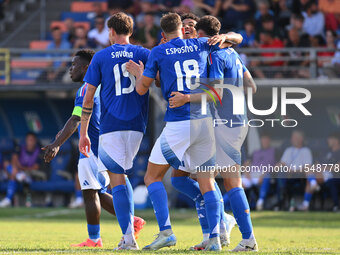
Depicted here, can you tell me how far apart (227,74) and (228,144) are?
728 mm

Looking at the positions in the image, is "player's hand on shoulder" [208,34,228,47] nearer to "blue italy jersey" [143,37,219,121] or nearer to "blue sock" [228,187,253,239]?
"blue italy jersey" [143,37,219,121]

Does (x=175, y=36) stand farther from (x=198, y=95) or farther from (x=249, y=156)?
(x=249, y=156)

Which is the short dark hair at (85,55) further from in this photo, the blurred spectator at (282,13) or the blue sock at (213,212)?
the blurred spectator at (282,13)

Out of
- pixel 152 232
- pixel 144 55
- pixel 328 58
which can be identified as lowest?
pixel 152 232

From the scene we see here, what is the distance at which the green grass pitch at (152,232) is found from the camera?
8016 mm

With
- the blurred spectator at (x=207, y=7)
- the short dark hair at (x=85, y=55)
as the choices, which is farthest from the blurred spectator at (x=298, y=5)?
the short dark hair at (x=85, y=55)

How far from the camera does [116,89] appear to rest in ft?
25.6

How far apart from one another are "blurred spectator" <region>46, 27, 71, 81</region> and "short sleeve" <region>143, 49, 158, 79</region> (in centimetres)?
1149

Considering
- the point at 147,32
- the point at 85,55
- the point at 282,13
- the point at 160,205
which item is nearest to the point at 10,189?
the point at 147,32

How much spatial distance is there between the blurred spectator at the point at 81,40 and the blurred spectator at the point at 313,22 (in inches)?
206

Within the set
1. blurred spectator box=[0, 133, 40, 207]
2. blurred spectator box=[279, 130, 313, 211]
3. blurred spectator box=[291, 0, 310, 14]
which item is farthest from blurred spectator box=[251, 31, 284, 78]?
blurred spectator box=[0, 133, 40, 207]

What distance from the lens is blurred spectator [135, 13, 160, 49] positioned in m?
18.2

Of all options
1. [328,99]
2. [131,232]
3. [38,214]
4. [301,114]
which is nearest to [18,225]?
[38,214]

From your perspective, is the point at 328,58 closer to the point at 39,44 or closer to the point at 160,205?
the point at 39,44
